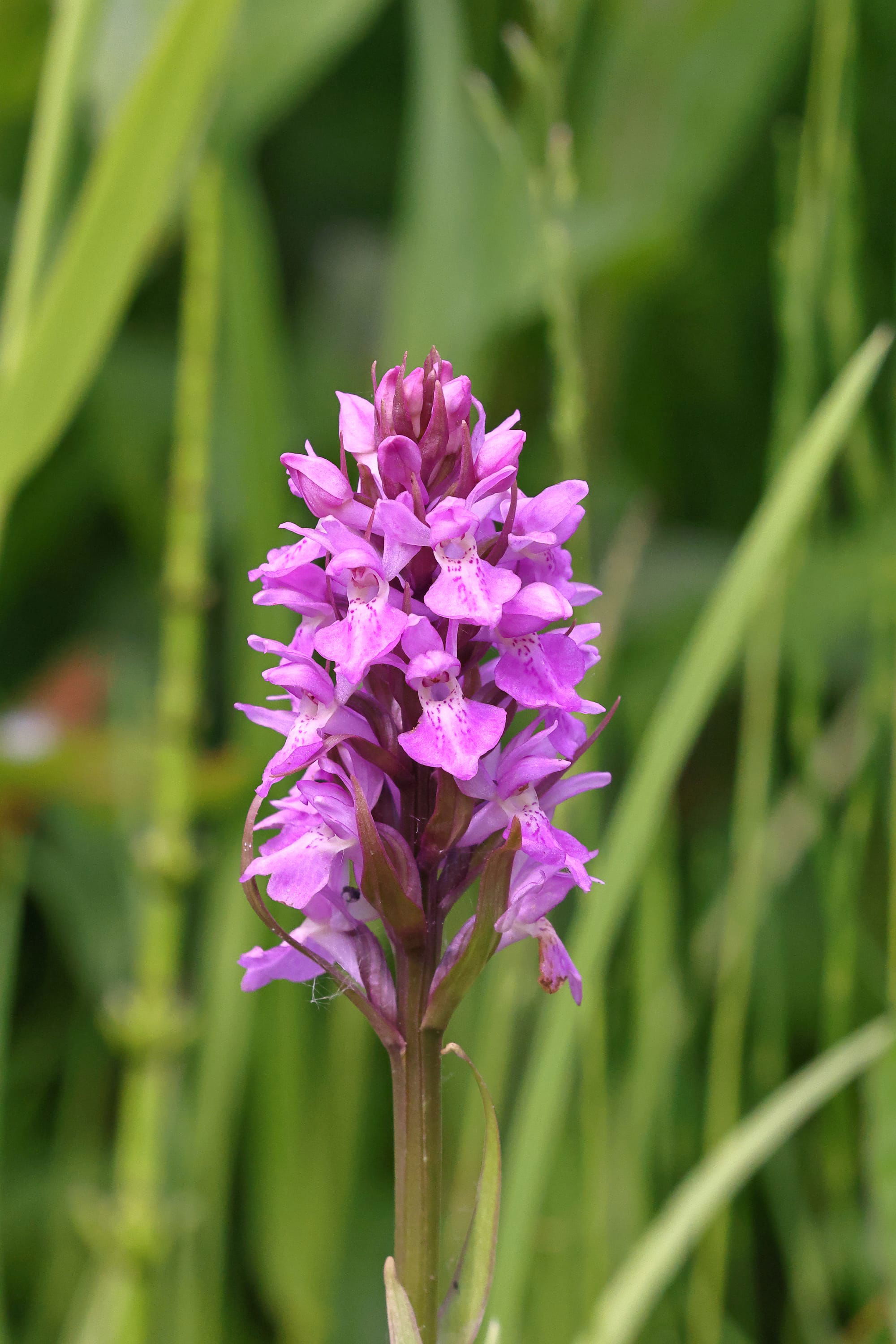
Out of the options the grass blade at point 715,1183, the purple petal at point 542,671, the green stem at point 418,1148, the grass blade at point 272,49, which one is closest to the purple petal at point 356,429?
the purple petal at point 542,671

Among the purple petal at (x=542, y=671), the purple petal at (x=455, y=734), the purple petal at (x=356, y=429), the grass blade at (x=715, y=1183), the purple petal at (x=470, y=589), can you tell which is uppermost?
the purple petal at (x=356, y=429)

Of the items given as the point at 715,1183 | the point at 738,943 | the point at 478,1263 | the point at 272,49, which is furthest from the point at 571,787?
the point at 272,49

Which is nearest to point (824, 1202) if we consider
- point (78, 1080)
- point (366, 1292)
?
point (366, 1292)

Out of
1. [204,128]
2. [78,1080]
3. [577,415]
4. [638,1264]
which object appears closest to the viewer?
[638,1264]

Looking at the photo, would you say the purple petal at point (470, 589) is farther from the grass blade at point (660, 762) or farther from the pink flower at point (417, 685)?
the grass blade at point (660, 762)

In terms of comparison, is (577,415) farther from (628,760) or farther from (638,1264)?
(628,760)

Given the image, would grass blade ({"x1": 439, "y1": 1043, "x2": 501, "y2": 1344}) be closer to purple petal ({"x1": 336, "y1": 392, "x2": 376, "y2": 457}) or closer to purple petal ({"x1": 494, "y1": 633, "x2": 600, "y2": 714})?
purple petal ({"x1": 494, "y1": 633, "x2": 600, "y2": 714})
